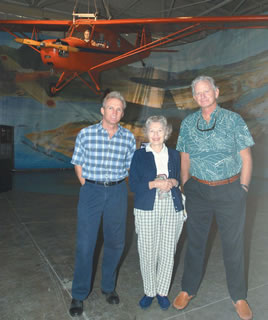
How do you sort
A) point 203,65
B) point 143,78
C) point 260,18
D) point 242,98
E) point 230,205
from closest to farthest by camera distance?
point 230,205 < point 260,18 < point 242,98 < point 203,65 < point 143,78

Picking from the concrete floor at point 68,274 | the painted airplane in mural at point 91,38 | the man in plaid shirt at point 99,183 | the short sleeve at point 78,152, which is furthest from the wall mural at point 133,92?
the short sleeve at point 78,152

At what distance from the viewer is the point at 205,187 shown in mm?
1989

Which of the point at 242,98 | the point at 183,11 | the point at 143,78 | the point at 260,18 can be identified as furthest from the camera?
the point at 143,78

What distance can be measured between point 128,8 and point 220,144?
9840 millimetres

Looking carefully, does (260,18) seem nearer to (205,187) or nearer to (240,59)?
(240,59)

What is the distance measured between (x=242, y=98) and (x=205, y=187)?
9.15 m

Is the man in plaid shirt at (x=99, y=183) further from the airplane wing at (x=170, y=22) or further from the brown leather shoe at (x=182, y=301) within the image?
the airplane wing at (x=170, y=22)

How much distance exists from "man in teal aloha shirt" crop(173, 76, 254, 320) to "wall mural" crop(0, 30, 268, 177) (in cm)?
836

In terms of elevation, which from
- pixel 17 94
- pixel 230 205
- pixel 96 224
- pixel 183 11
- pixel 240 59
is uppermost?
pixel 183 11

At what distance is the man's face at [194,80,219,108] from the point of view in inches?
74.9

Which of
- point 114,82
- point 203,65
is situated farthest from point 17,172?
point 203,65

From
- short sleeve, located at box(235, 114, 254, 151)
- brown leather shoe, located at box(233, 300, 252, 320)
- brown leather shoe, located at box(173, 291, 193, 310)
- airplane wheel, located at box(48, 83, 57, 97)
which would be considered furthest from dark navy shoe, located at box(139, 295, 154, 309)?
airplane wheel, located at box(48, 83, 57, 97)

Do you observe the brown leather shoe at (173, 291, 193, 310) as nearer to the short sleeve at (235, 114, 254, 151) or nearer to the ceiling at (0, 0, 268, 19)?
the short sleeve at (235, 114, 254, 151)

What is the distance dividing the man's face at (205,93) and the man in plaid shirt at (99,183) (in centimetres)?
56
